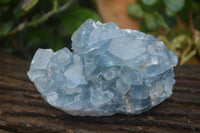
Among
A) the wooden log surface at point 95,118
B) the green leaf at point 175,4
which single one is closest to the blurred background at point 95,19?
the green leaf at point 175,4

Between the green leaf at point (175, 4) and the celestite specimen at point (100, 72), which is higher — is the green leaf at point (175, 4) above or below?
below

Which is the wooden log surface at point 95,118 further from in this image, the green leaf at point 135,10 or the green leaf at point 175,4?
the green leaf at point 135,10

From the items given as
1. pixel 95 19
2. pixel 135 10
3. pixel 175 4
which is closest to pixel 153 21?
pixel 135 10

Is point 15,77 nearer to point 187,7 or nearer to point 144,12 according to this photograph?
point 144,12

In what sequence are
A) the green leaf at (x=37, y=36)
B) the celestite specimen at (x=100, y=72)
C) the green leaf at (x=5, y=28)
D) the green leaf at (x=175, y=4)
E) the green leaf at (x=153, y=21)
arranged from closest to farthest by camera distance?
the celestite specimen at (x=100, y=72) → the green leaf at (x=175, y=4) → the green leaf at (x=5, y=28) → the green leaf at (x=153, y=21) → the green leaf at (x=37, y=36)

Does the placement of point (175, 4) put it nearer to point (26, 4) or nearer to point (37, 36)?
point (26, 4)

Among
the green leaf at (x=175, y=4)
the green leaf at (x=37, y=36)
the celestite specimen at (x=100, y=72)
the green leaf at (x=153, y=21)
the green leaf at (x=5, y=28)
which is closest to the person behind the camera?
the celestite specimen at (x=100, y=72)

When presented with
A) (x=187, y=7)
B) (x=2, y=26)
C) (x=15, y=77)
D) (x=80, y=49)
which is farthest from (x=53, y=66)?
(x=187, y=7)
